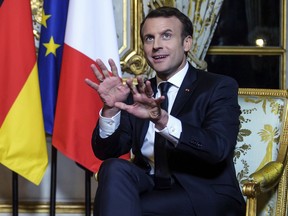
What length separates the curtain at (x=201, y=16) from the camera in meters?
3.70

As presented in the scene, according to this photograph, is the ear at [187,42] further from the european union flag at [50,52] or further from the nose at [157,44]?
the european union flag at [50,52]

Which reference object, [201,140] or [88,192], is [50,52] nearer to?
[88,192]

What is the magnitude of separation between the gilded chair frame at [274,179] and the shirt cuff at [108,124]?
1.63ft

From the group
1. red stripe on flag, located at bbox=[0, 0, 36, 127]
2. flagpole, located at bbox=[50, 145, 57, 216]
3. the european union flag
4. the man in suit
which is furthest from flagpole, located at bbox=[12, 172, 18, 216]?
the man in suit

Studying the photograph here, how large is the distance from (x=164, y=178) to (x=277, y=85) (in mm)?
1490

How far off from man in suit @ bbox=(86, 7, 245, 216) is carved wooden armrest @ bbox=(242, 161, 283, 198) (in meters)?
0.08

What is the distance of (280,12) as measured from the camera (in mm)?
3934

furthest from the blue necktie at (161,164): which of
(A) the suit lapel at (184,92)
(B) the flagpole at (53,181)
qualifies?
(B) the flagpole at (53,181)

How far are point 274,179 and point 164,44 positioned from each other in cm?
65

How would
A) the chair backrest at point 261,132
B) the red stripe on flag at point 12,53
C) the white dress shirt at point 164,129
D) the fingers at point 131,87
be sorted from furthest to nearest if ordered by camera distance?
Result: the red stripe on flag at point 12,53 → the chair backrest at point 261,132 → the white dress shirt at point 164,129 → the fingers at point 131,87

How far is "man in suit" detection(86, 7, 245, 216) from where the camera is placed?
7.91 feet

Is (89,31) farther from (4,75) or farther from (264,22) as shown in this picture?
(264,22)

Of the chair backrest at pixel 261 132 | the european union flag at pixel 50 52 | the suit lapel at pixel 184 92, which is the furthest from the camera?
the european union flag at pixel 50 52

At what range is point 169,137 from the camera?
245 cm
